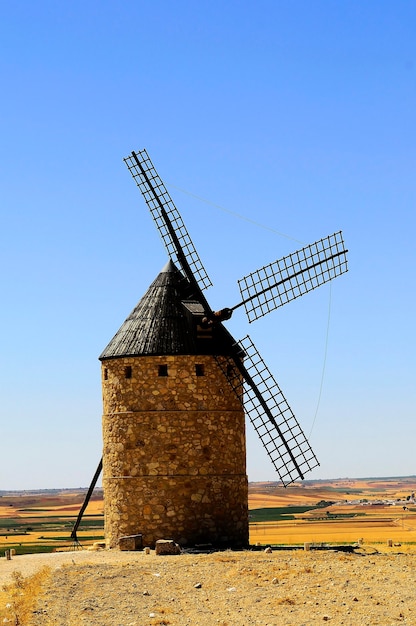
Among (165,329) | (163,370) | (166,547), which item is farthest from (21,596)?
(165,329)

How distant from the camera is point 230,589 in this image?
1933 cm

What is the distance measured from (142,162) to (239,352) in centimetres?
597

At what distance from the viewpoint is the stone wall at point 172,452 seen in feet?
84.5

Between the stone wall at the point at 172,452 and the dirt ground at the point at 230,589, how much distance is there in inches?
61.0

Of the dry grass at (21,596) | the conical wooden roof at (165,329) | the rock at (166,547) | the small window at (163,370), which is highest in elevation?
the conical wooden roof at (165,329)

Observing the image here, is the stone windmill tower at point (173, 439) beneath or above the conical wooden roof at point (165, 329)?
beneath

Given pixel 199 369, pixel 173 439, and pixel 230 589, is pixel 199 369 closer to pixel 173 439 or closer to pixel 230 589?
pixel 173 439

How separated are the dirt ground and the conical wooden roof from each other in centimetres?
492

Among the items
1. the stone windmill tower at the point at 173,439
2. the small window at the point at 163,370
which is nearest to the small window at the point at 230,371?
the stone windmill tower at the point at 173,439

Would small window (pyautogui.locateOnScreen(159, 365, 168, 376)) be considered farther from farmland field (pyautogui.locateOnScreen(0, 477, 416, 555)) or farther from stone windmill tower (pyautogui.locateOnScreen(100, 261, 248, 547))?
farmland field (pyautogui.locateOnScreen(0, 477, 416, 555))

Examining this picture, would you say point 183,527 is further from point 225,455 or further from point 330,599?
point 330,599

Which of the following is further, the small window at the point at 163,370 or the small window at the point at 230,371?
the small window at the point at 230,371

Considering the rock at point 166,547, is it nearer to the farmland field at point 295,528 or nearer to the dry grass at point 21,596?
the dry grass at point 21,596

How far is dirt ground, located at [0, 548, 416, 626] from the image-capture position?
1683cm
